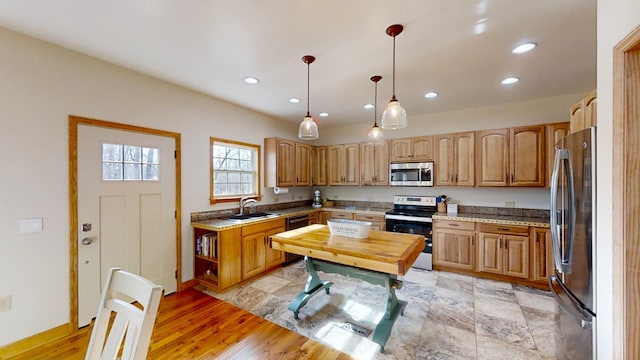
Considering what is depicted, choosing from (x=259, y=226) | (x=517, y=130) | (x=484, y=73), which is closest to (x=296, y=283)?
(x=259, y=226)

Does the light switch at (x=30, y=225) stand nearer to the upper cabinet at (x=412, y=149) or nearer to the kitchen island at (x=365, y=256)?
the kitchen island at (x=365, y=256)

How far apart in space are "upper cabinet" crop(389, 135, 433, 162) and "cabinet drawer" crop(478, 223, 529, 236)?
133 centimetres

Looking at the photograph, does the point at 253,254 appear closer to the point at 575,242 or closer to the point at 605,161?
the point at 575,242

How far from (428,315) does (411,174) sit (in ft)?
7.75

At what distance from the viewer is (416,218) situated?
4.00 m

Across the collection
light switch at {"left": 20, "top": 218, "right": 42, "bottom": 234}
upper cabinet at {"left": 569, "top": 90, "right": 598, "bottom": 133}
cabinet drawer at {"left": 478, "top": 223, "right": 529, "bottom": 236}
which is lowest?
cabinet drawer at {"left": 478, "top": 223, "right": 529, "bottom": 236}

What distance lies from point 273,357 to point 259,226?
1886 millimetres

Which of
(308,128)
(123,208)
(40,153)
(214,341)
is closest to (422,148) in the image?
(308,128)

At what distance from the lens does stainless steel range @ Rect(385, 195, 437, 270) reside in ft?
12.9

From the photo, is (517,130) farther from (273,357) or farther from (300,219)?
(273,357)

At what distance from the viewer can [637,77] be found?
113 cm

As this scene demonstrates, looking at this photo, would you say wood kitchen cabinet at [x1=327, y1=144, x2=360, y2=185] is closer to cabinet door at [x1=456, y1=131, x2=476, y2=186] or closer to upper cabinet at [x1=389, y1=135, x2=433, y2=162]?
upper cabinet at [x1=389, y1=135, x2=433, y2=162]

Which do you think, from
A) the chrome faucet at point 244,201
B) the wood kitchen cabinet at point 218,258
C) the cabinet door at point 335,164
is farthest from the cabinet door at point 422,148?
the wood kitchen cabinet at point 218,258

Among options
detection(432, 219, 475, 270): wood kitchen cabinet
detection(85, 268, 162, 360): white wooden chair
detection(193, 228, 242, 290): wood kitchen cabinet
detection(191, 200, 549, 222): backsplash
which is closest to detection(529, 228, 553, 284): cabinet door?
detection(191, 200, 549, 222): backsplash
